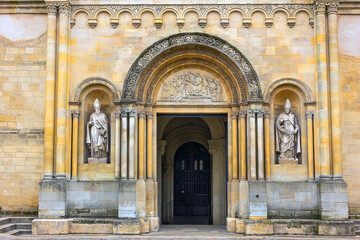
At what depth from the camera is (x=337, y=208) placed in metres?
14.4

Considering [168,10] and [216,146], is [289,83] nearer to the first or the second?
[168,10]

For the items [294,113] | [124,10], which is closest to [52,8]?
[124,10]

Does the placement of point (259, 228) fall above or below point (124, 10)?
below

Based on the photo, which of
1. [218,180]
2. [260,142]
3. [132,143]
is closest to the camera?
[260,142]

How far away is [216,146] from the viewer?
2081 cm

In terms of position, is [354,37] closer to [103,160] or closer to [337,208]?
[337,208]

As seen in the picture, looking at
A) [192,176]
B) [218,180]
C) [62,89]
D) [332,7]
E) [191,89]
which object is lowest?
[218,180]

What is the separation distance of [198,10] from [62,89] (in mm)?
4950

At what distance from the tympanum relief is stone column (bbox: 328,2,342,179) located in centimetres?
345

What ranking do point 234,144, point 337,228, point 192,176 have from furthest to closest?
1. point 192,176
2. point 234,144
3. point 337,228

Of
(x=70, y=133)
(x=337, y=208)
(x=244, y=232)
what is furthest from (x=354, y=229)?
(x=70, y=133)

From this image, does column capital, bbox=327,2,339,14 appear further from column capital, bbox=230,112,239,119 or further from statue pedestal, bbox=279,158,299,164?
statue pedestal, bbox=279,158,299,164

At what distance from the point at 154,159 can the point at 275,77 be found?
184 inches

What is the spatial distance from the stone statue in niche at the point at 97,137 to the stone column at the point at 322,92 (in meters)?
6.70
